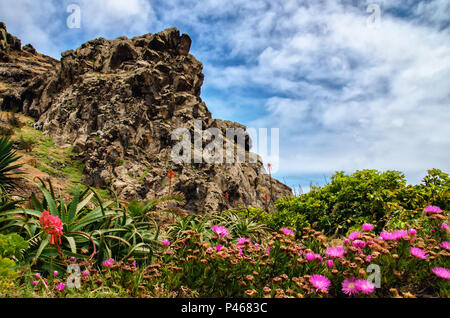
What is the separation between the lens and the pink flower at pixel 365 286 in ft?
4.81

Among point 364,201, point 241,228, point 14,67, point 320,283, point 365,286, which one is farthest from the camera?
point 14,67

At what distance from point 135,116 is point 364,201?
19.9m

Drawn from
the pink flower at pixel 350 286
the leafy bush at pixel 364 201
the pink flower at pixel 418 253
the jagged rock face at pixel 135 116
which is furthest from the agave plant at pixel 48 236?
the jagged rock face at pixel 135 116

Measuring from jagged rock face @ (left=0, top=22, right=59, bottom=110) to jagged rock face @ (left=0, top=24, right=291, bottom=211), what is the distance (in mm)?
1619

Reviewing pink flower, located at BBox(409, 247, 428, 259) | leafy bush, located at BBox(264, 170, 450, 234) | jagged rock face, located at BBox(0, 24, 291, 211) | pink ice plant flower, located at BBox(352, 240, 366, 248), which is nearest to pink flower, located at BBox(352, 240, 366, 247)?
pink ice plant flower, located at BBox(352, 240, 366, 248)

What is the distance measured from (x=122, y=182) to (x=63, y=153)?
7.51 meters

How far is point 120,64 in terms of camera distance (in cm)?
2550

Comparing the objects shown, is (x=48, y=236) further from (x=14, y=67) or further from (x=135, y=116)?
(x=14, y=67)

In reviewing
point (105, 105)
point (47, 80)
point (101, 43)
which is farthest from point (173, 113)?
point (47, 80)

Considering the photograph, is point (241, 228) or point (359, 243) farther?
point (241, 228)

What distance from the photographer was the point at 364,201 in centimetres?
425

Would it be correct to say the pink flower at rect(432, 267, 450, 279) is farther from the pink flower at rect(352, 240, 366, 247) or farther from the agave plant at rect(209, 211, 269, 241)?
the agave plant at rect(209, 211, 269, 241)

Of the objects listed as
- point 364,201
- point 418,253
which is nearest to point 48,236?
point 418,253

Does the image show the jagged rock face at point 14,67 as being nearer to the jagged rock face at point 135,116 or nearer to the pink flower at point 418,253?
the jagged rock face at point 135,116
